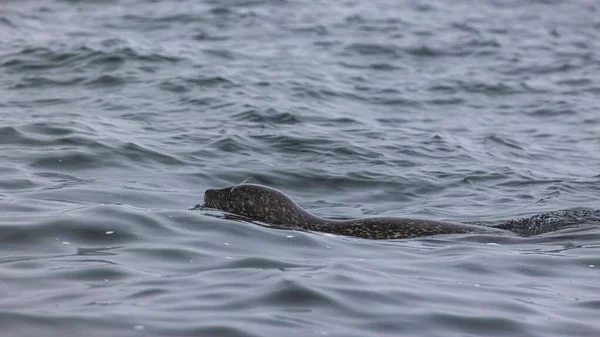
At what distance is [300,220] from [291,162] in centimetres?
342

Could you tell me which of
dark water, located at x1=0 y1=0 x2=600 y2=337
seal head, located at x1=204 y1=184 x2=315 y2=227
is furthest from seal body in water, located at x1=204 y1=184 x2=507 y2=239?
dark water, located at x1=0 y1=0 x2=600 y2=337

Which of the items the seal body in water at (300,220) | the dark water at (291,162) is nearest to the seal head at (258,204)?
the seal body in water at (300,220)

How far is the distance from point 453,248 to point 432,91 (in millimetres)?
10353

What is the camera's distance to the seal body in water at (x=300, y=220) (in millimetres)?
9375

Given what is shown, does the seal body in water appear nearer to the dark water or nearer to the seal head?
the seal head

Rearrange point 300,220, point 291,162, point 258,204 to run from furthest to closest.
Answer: point 291,162
point 258,204
point 300,220

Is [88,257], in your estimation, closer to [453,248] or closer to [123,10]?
[453,248]

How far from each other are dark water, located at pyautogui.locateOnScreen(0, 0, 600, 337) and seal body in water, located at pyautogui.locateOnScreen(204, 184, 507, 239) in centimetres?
33

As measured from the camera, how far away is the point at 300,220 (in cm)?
955

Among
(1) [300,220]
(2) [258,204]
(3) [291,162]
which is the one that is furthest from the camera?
(3) [291,162]

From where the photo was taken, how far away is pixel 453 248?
28.7 ft

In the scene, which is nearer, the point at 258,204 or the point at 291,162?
the point at 258,204

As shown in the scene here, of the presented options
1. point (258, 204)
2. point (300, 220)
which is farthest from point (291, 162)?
point (300, 220)

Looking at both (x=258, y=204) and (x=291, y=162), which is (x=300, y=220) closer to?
(x=258, y=204)
